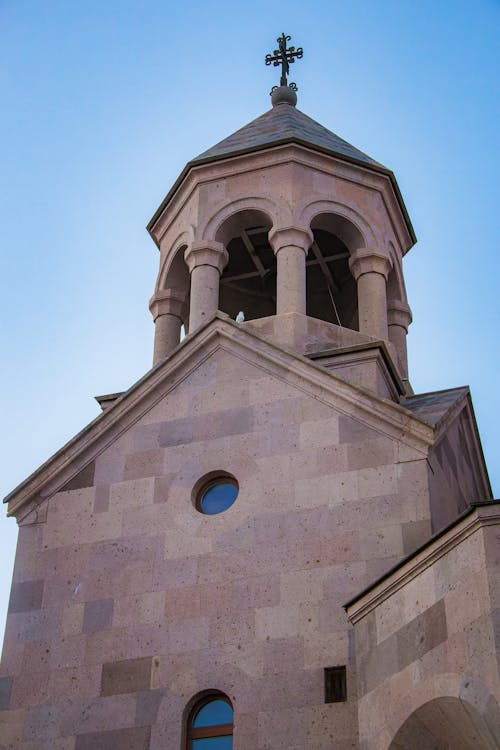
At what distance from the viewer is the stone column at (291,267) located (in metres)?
20.6

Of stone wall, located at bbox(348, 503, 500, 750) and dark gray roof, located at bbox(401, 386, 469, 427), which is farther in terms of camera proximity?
dark gray roof, located at bbox(401, 386, 469, 427)

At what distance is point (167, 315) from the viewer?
22547 millimetres

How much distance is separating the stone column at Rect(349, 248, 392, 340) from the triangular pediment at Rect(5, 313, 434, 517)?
290cm

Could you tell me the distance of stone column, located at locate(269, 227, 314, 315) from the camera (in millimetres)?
20562

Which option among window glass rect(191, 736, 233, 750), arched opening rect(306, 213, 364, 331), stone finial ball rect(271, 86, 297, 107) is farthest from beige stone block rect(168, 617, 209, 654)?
stone finial ball rect(271, 86, 297, 107)

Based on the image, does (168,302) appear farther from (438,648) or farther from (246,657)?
(438,648)

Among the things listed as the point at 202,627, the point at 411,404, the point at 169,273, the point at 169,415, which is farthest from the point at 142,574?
the point at 169,273

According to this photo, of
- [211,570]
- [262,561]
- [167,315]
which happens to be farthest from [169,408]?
[167,315]

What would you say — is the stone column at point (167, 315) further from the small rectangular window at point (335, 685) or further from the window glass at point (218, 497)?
the small rectangular window at point (335, 685)

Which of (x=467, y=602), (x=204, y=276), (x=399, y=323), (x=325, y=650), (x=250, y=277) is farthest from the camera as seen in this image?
(x=250, y=277)

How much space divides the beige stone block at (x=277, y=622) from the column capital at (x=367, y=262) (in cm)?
A: 713

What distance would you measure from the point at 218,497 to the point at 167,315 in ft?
18.2

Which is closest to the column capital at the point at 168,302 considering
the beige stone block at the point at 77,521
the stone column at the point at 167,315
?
the stone column at the point at 167,315

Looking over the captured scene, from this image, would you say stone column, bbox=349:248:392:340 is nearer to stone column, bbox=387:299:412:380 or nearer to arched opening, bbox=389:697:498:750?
stone column, bbox=387:299:412:380
